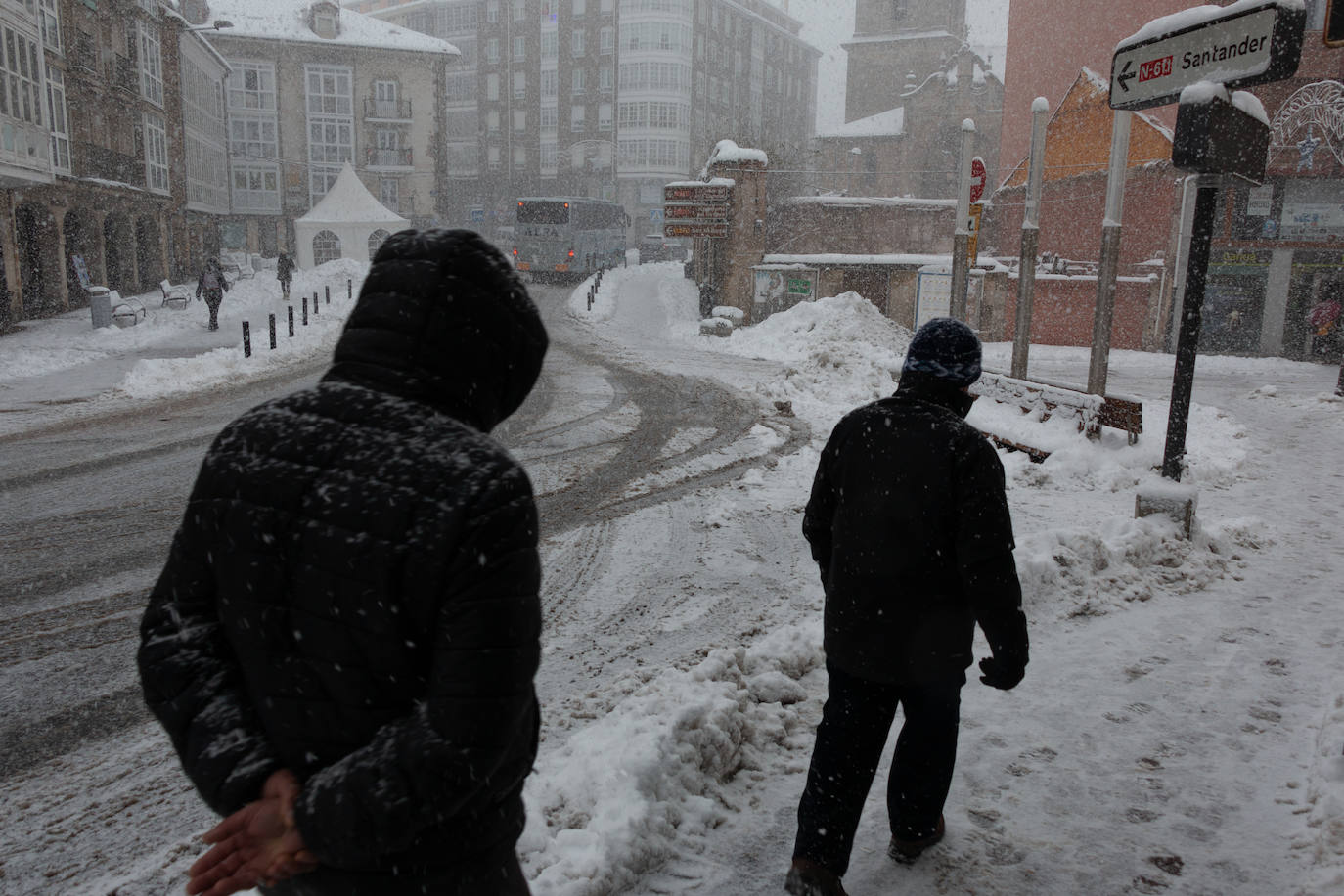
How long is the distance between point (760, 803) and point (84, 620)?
4557 millimetres

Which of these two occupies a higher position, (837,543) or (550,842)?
(837,543)

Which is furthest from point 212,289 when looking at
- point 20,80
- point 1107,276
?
point 1107,276

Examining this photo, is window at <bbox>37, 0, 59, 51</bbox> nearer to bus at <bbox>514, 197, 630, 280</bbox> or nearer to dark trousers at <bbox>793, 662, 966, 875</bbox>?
bus at <bbox>514, 197, 630, 280</bbox>

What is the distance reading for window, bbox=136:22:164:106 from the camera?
116 ft

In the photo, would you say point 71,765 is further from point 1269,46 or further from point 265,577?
point 1269,46

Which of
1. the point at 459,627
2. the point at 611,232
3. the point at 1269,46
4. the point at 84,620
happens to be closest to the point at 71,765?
the point at 84,620

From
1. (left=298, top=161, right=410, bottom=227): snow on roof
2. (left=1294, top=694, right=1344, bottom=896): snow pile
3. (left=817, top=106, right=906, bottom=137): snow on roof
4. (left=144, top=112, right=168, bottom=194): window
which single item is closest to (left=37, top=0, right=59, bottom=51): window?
(left=144, top=112, right=168, bottom=194): window

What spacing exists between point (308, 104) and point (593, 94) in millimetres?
23423

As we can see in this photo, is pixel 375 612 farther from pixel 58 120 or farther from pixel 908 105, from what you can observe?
pixel 908 105

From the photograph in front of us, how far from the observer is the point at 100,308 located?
22859 millimetres

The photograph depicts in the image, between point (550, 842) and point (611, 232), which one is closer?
point (550, 842)

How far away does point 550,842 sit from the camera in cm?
320

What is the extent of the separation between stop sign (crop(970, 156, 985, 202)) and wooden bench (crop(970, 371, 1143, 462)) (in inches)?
144

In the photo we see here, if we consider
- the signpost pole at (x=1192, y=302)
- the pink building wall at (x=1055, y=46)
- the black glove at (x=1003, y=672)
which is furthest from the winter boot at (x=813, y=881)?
the pink building wall at (x=1055, y=46)
